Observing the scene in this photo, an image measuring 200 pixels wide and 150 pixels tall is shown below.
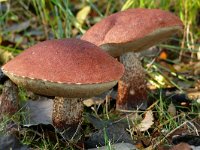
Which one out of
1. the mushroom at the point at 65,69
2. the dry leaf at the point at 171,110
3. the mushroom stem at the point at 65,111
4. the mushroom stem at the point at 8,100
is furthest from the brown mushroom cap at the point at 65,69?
the dry leaf at the point at 171,110

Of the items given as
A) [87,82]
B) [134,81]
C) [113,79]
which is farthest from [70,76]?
[134,81]

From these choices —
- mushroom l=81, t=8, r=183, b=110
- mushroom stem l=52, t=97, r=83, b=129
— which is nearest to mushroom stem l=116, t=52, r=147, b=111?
mushroom l=81, t=8, r=183, b=110

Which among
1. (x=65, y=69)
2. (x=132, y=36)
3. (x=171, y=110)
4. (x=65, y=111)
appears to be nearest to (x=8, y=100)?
(x=65, y=111)

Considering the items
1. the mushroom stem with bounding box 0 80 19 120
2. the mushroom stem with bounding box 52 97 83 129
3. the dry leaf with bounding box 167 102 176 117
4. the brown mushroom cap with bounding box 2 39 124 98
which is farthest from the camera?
the dry leaf with bounding box 167 102 176 117

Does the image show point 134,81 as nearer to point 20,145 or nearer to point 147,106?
point 147,106

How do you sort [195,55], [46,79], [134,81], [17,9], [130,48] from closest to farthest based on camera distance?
[46,79]
[130,48]
[134,81]
[195,55]
[17,9]

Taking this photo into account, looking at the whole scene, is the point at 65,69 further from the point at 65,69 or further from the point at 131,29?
the point at 131,29

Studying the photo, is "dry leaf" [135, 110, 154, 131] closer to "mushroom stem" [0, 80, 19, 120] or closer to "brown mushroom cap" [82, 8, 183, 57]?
"brown mushroom cap" [82, 8, 183, 57]
